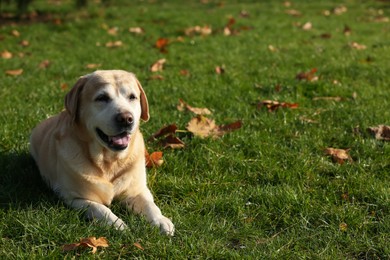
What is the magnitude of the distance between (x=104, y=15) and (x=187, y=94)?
19.4ft

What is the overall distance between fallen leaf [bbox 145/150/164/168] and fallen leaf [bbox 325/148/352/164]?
1.38 meters

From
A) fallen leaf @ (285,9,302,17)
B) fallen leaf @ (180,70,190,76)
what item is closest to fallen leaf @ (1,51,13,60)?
fallen leaf @ (180,70,190,76)

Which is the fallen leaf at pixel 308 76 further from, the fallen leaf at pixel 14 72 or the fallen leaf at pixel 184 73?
the fallen leaf at pixel 14 72

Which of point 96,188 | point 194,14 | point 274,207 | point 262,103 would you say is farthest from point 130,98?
point 194,14

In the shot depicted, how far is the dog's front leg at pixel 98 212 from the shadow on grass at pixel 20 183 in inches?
8.7

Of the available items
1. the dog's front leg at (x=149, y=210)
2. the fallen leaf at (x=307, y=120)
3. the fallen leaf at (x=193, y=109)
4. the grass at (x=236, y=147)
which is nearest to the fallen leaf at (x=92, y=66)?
the grass at (x=236, y=147)

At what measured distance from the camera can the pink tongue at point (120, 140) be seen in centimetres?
352

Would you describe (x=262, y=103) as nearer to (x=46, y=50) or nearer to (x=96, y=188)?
(x=96, y=188)

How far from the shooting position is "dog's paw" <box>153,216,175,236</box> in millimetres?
3217

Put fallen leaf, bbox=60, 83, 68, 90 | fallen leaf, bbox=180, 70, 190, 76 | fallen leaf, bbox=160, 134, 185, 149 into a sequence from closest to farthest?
fallen leaf, bbox=160, 134, 185, 149 < fallen leaf, bbox=60, 83, 68, 90 < fallen leaf, bbox=180, 70, 190, 76

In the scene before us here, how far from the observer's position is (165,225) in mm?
3258

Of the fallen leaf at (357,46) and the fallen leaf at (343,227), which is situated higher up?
the fallen leaf at (357,46)

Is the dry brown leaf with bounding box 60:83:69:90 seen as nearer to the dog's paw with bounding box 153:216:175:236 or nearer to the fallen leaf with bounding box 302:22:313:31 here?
the dog's paw with bounding box 153:216:175:236

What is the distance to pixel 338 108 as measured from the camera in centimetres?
533
